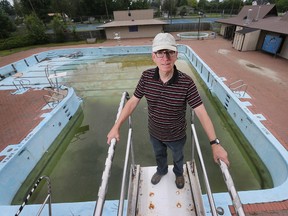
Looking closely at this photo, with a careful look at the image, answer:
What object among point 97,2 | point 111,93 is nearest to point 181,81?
point 111,93

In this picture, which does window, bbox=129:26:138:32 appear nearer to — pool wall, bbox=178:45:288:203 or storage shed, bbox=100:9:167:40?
storage shed, bbox=100:9:167:40

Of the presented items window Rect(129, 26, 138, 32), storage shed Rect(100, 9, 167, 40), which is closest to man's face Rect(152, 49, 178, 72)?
storage shed Rect(100, 9, 167, 40)

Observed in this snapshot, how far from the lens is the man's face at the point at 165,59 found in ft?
4.77

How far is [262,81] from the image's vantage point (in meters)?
7.16

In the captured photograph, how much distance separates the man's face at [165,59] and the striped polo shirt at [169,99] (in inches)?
4.3

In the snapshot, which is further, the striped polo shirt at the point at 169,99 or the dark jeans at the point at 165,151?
the dark jeans at the point at 165,151

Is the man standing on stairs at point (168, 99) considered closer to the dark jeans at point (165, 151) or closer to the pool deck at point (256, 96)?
the dark jeans at point (165, 151)

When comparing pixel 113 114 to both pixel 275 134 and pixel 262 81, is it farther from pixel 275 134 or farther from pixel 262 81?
pixel 262 81

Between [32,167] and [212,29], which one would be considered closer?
[32,167]

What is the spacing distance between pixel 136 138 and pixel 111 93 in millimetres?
3496

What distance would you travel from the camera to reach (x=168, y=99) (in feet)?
5.18

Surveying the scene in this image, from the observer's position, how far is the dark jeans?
1.90 m

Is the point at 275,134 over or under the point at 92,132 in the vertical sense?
over

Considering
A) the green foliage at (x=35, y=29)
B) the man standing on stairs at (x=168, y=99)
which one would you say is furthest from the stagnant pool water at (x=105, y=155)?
the green foliage at (x=35, y=29)
